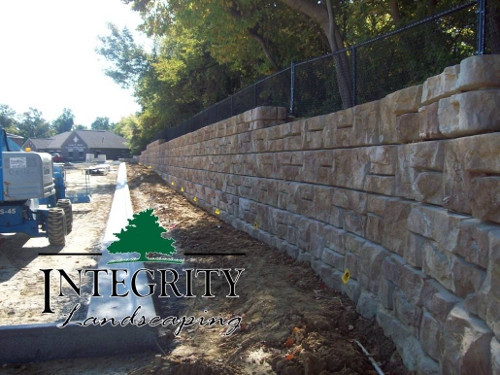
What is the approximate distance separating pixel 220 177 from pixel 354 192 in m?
6.52

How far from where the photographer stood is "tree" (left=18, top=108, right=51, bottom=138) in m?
115

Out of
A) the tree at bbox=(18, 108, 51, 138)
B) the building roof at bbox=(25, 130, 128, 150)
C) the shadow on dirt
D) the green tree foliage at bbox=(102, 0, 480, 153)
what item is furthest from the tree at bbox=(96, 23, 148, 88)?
the tree at bbox=(18, 108, 51, 138)

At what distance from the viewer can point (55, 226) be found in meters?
8.16

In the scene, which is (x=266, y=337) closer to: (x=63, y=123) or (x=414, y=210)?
(x=414, y=210)

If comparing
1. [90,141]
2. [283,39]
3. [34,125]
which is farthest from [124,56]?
[34,125]

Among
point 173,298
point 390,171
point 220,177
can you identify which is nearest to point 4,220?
point 173,298

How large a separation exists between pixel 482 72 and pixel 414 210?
122 centimetres

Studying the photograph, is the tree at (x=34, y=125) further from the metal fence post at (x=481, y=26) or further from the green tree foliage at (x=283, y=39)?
the metal fence post at (x=481, y=26)

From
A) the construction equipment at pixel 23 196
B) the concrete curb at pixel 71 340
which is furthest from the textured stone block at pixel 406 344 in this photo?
the construction equipment at pixel 23 196

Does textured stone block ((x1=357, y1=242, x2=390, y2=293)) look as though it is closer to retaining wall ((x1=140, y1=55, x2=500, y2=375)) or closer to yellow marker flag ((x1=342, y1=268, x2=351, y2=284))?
retaining wall ((x1=140, y1=55, x2=500, y2=375))

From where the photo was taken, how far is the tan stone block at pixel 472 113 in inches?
103

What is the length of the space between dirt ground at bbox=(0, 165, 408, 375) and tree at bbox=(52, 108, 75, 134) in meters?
131

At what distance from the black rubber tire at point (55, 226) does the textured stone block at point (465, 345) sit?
7145 mm

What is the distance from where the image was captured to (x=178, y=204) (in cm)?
1435
